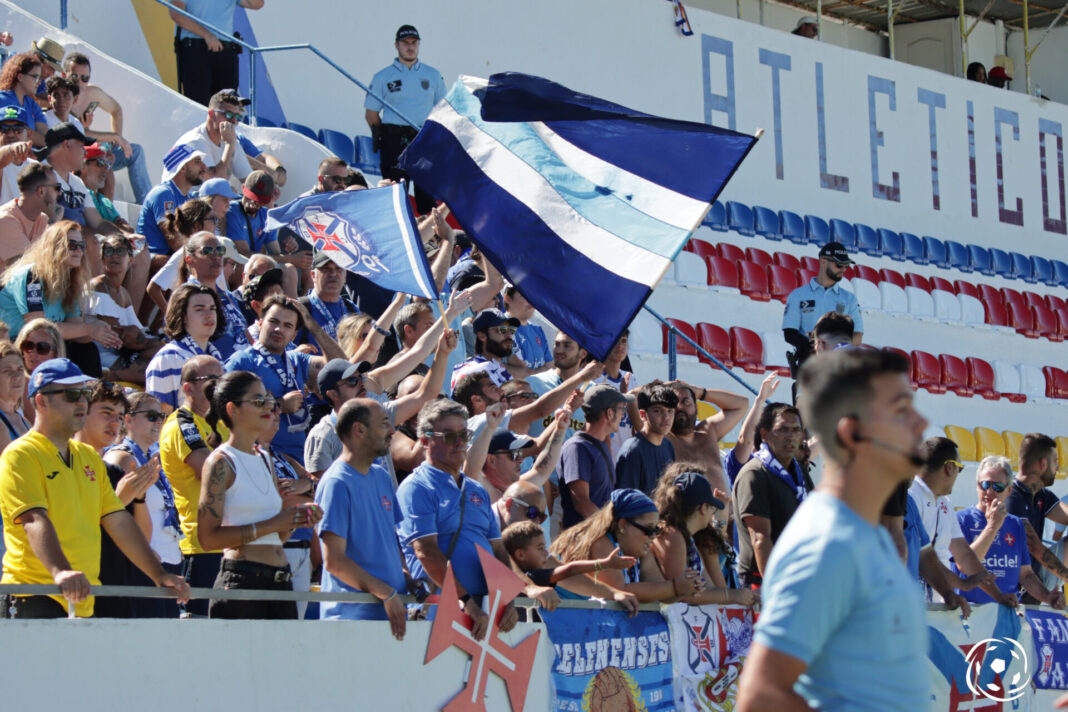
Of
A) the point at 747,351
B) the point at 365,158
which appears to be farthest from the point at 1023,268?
the point at 365,158

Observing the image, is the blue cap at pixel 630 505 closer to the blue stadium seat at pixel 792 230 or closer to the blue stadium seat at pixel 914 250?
the blue stadium seat at pixel 792 230

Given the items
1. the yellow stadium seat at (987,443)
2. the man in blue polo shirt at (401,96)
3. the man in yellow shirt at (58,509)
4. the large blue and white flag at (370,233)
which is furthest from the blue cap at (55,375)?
the yellow stadium seat at (987,443)

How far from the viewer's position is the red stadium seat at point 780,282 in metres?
15.5

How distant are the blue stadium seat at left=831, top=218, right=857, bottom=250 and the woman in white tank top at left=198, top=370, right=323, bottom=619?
40.7ft

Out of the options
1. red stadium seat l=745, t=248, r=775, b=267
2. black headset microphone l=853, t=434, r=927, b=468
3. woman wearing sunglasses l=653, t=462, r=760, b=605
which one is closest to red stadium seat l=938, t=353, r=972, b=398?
red stadium seat l=745, t=248, r=775, b=267

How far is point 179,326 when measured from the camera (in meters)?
6.75

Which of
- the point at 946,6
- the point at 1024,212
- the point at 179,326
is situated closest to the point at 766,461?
the point at 179,326

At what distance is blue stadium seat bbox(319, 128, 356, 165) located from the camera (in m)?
12.9

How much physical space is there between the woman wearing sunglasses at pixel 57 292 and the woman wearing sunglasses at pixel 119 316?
23 centimetres

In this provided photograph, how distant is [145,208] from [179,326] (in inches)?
94.1

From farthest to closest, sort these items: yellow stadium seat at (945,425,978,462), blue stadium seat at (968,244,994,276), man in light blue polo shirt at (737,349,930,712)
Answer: blue stadium seat at (968,244,994,276) < yellow stadium seat at (945,425,978,462) < man in light blue polo shirt at (737,349,930,712)

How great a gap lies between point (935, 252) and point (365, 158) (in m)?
8.10

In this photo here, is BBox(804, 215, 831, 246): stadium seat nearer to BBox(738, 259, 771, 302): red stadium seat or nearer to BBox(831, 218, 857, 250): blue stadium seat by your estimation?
BBox(831, 218, 857, 250): blue stadium seat

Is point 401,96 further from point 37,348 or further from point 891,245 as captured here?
point 891,245
